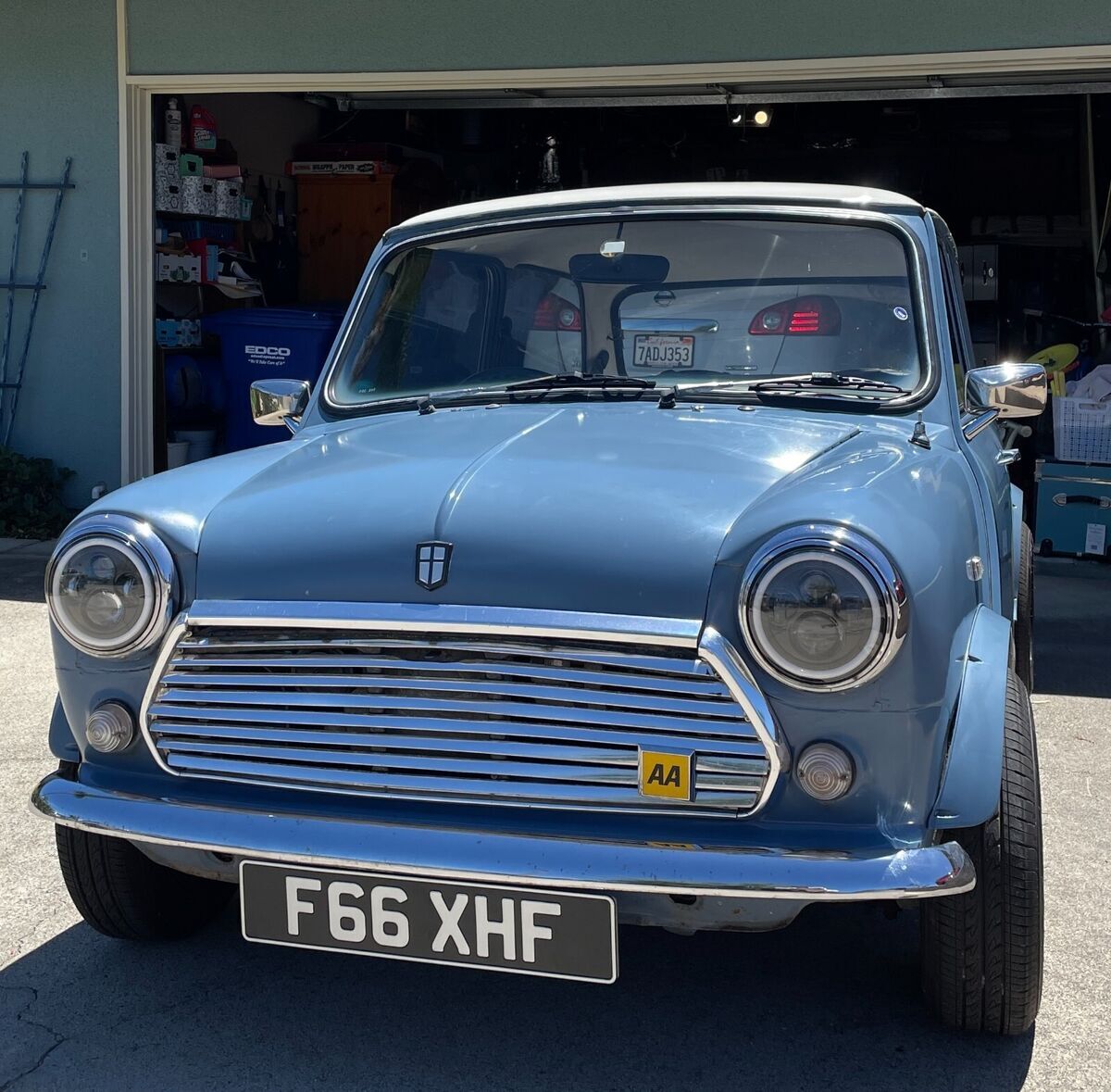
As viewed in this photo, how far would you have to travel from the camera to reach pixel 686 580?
225 centimetres

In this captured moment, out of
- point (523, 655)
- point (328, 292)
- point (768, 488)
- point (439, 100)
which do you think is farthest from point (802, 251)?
point (328, 292)

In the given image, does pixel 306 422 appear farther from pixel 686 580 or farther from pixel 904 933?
pixel 904 933

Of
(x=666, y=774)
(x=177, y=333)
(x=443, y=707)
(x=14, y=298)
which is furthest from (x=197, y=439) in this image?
(x=666, y=774)

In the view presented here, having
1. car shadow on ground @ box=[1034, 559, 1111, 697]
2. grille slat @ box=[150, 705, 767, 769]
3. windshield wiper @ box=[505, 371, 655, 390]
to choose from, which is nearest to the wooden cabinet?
car shadow on ground @ box=[1034, 559, 1111, 697]

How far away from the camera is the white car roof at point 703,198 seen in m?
3.43

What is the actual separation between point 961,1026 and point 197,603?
1.62 metres

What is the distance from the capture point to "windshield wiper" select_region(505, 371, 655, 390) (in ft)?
10.6

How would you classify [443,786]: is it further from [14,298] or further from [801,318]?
[14,298]

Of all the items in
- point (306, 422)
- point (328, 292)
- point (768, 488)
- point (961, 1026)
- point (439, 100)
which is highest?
point (439, 100)

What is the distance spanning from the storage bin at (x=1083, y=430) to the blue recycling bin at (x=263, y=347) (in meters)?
4.65

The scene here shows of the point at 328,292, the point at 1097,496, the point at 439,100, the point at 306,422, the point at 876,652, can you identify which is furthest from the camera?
the point at 328,292

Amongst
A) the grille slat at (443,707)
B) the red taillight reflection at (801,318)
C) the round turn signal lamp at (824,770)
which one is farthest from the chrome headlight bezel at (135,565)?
the red taillight reflection at (801,318)

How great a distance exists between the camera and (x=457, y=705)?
90.7 inches

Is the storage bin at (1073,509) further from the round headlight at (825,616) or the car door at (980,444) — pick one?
the round headlight at (825,616)
